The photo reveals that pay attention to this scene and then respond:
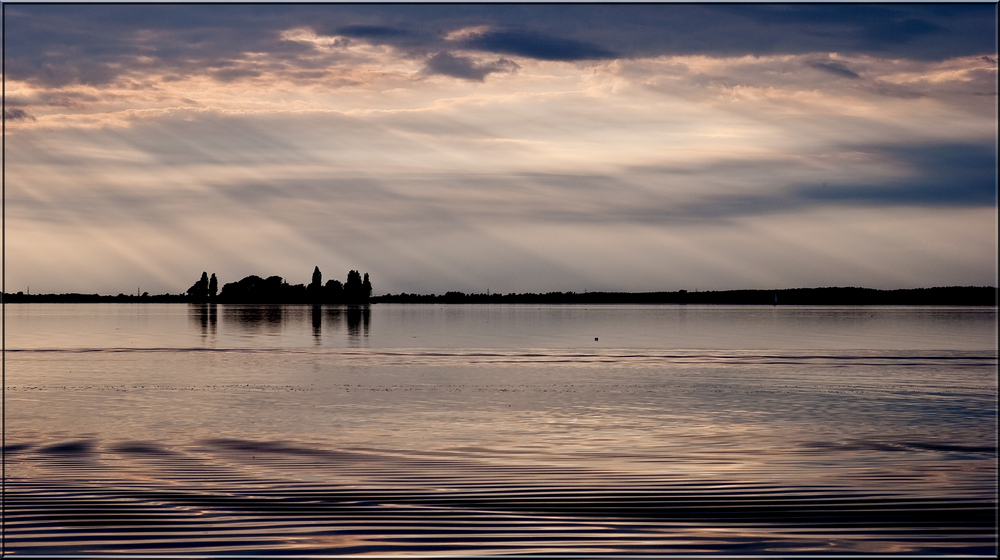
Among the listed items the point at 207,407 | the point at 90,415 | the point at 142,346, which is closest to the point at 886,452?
the point at 207,407

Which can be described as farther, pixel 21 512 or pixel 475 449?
pixel 475 449

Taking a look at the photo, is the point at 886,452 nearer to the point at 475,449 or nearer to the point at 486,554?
the point at 475,449

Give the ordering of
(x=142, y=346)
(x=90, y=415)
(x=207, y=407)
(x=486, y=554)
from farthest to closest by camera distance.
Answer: (x=142, y=346), (x=207, y=407), (x=90, y=415), (x=486, y=554)

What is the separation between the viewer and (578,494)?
12938 mm

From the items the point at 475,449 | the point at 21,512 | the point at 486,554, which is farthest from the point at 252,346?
the point at 486,554

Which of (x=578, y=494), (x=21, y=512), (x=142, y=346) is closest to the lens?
(x=21, y=512)

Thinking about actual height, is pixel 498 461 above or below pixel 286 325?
below

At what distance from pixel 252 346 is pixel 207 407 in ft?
99.4

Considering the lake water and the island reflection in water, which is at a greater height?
the island reflection in water

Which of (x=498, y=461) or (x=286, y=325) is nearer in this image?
(x=498, y=461)

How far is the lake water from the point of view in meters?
10.6

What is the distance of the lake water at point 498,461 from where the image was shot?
1062cm

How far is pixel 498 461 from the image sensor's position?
1580cm

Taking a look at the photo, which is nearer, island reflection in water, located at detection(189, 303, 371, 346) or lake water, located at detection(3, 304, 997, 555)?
lake water, located at detection(3, 304, 997, 555)
